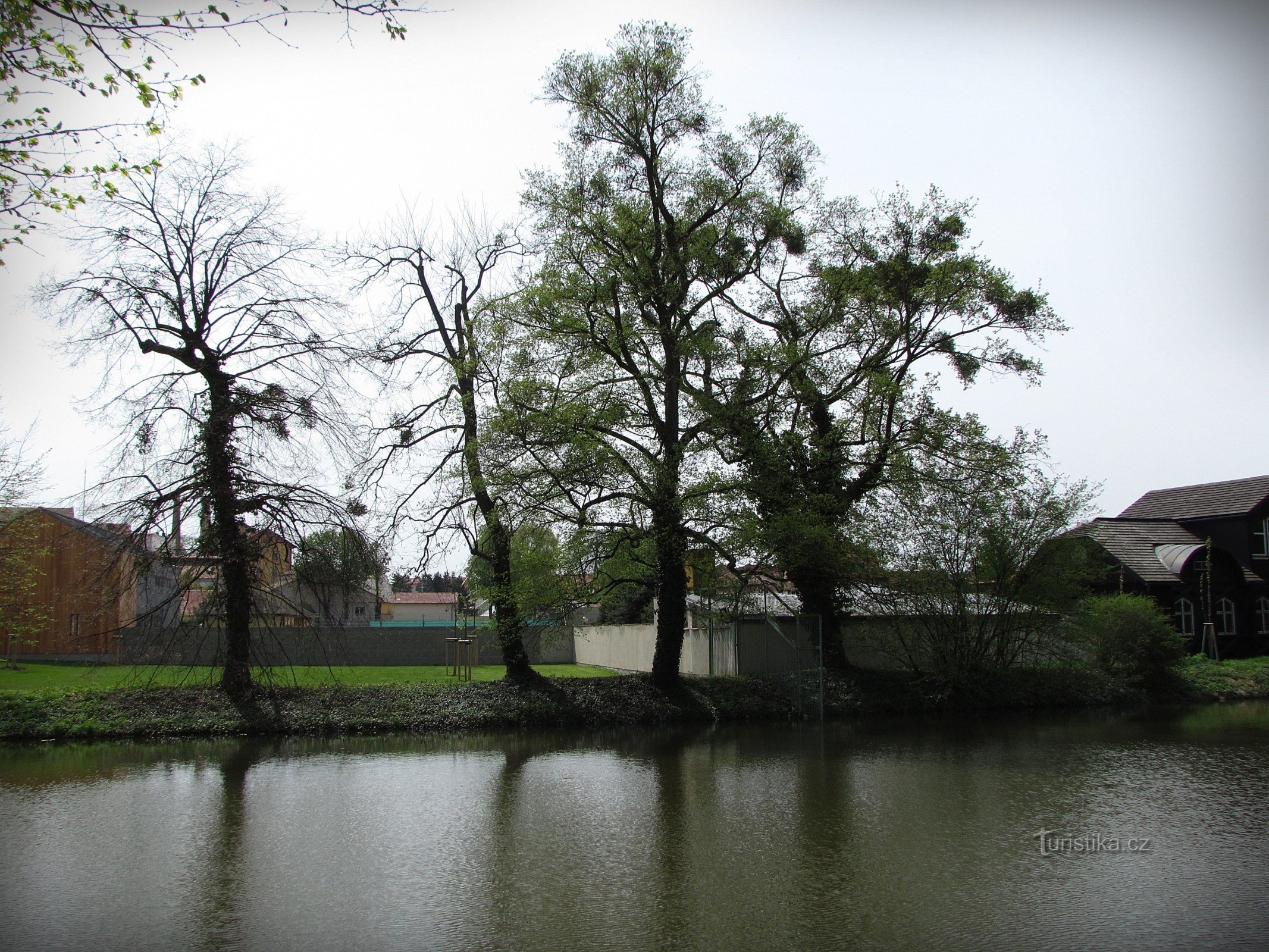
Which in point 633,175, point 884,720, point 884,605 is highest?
point 633,175

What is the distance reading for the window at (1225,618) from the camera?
33.8 metres

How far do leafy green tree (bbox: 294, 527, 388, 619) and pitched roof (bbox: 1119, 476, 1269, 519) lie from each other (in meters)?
31.0

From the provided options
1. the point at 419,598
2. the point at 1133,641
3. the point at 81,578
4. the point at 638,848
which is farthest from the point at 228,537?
the point at 419,598

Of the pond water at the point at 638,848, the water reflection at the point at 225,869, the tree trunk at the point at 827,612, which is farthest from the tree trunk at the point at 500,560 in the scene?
the water reflection at the point at 225,869

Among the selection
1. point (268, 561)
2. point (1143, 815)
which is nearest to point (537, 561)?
point (268, 561)

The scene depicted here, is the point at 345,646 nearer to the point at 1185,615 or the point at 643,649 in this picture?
the point at 643,649

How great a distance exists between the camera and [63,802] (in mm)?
11055

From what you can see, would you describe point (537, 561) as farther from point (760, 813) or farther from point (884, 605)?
point (760, 813)

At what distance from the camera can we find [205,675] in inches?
915

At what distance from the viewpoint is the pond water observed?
6.52m

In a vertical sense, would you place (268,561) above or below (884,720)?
above

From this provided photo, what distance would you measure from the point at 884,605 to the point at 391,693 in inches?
478

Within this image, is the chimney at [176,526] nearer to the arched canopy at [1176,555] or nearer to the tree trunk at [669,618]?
the tree trunk at [669,618]

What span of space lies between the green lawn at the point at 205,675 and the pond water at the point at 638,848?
452cm
